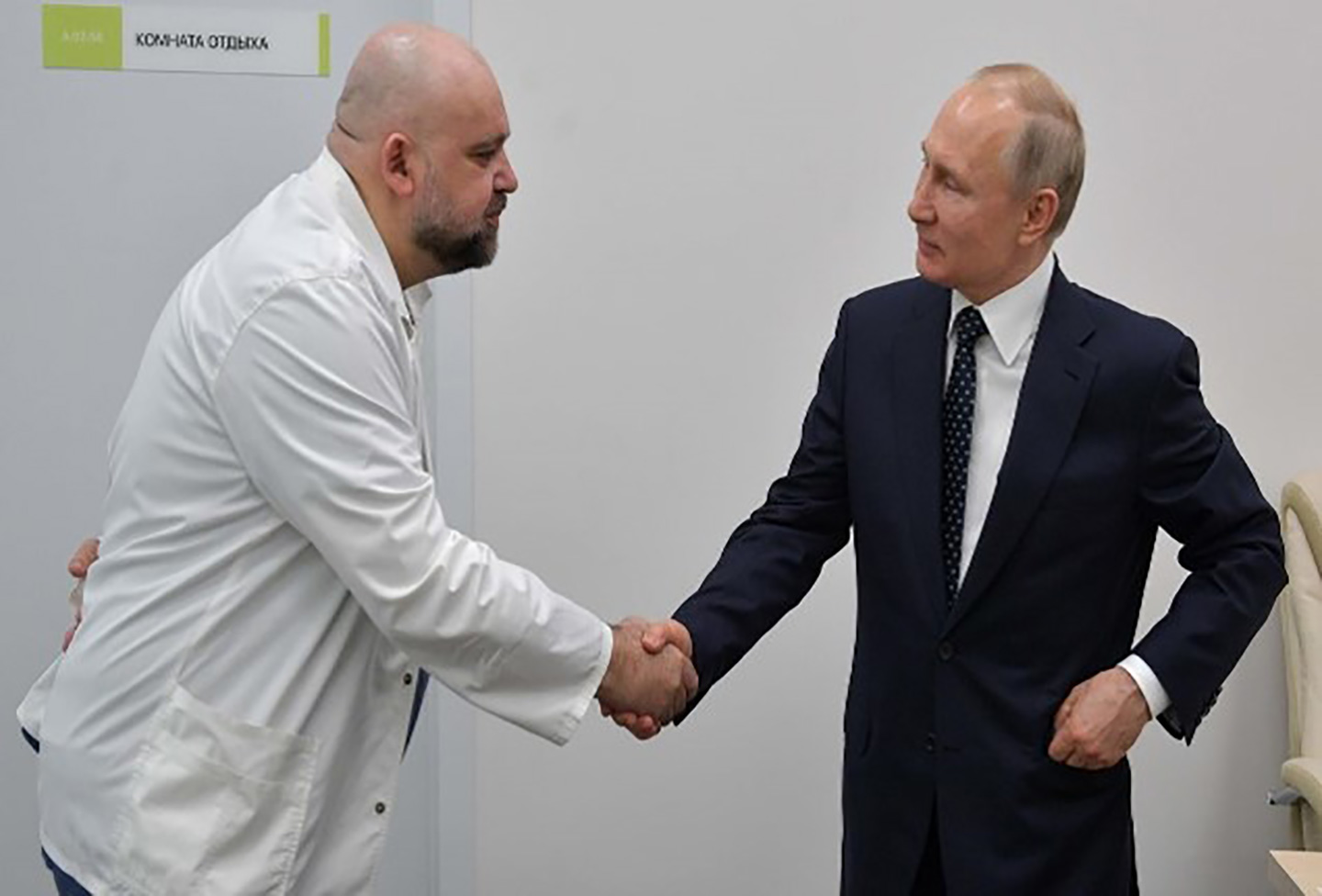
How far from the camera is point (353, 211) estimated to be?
7.04 ft

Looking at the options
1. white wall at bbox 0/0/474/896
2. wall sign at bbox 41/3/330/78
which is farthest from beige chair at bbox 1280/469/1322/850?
wall sign at bbox 41/3/330/78

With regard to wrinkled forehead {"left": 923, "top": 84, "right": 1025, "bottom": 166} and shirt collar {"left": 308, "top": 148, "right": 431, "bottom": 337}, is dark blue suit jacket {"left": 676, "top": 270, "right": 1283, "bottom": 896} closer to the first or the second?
wrinkled forehead {"left": 923, "top": 84, "right": 1025, "bottom": 166}

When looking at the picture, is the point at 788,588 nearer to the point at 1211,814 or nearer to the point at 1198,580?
the point at 1198,580

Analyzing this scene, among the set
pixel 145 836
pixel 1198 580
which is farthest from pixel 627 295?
pixel 145 836

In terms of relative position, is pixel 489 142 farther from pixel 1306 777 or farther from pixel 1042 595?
pixel 1306 777

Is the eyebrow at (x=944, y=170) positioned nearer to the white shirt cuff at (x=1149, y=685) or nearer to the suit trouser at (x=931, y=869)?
the white shirt cuff at (x=1149, y=685)

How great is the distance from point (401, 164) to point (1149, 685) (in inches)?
44.4

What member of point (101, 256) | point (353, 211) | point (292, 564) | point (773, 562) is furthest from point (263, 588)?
point (101, 256)

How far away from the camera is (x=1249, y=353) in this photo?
328 cm

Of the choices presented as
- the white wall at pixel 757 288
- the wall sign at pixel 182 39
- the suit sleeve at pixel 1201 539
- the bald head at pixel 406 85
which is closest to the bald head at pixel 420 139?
the bald head at pixel 406 85

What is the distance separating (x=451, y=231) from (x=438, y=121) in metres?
0.14

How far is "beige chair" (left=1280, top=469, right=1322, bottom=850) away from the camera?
305 centimetres

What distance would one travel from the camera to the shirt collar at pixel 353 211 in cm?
214

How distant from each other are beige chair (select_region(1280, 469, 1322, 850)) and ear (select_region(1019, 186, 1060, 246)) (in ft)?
3.70
